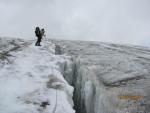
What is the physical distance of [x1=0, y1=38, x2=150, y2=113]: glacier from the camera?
463 inches

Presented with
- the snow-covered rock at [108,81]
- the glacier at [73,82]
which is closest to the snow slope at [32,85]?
the glacier at [73,82]

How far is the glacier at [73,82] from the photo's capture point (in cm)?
1175

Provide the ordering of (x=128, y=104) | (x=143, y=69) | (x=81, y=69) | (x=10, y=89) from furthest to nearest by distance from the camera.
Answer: (x=81, y=69), (x=143, y=69), (x=10, y=89), (x=128, y=104)

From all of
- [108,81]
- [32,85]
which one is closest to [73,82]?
[108,81]

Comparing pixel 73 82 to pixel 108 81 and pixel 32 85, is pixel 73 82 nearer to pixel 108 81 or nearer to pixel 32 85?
pixel 108 81

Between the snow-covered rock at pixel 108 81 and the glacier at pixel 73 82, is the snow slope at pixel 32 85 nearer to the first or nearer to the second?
the glacier at pixel 73 82

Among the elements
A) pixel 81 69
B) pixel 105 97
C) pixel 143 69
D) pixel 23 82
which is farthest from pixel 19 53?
pixel 105 97

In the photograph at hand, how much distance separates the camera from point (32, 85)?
13.9 meters

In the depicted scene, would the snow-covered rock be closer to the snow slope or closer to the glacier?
the glacier

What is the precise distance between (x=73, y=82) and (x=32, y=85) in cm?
498

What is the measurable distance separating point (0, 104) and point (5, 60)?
6179mm

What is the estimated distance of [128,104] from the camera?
11.4m

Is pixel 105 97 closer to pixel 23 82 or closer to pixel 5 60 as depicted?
pixel 23 82

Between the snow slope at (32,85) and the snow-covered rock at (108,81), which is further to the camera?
the snow slope at (32,85)
